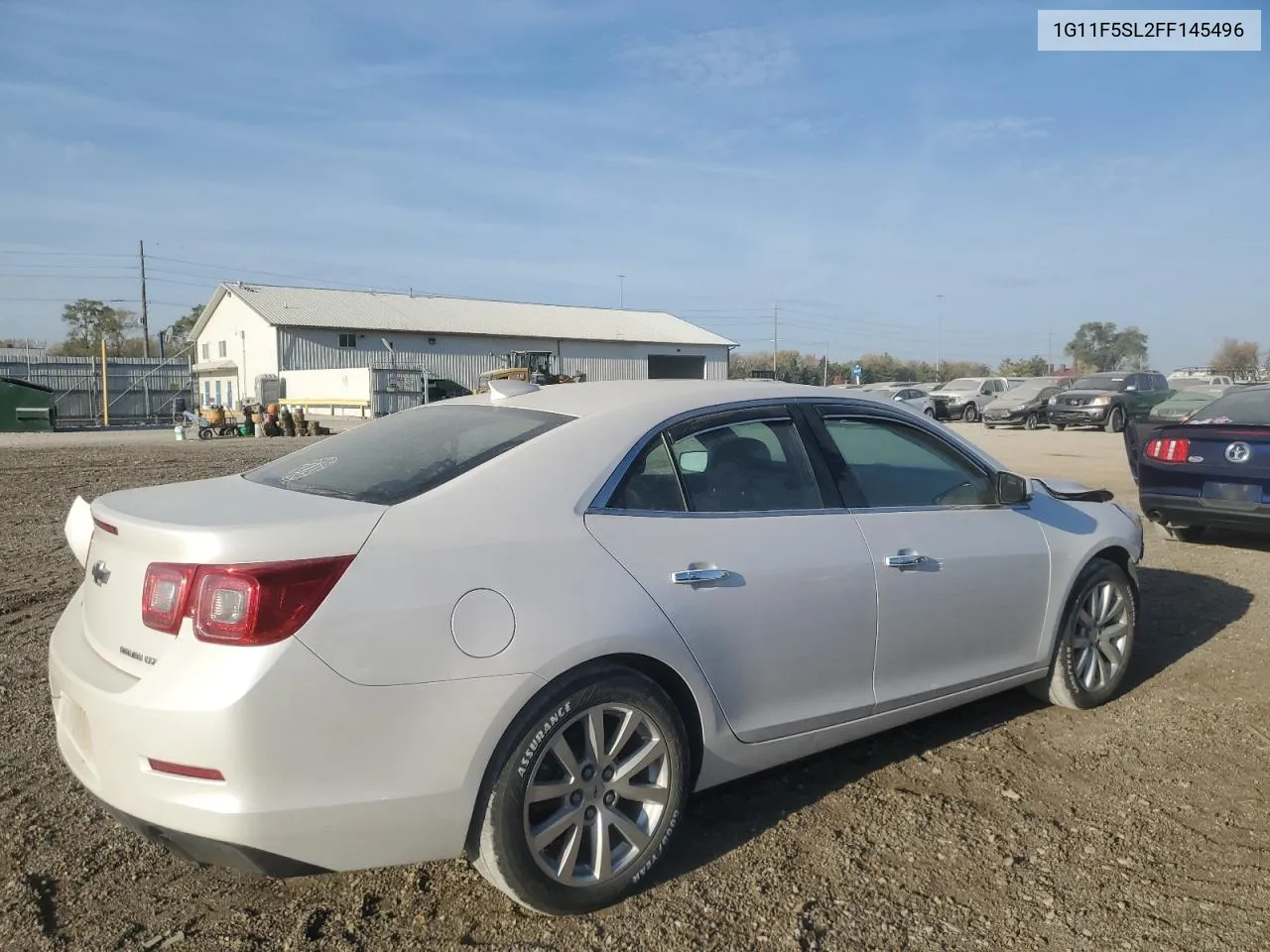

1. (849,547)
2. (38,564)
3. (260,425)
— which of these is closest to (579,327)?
(260,425)

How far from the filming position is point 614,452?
10.3 ft

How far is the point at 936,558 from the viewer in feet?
12.2

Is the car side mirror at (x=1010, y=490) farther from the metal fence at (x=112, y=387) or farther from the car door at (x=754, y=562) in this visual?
the metal fence at (x=112, y=387)

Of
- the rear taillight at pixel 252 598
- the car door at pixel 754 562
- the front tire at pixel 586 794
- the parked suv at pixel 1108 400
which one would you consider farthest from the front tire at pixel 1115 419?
the rear taillight at pixel 252 598

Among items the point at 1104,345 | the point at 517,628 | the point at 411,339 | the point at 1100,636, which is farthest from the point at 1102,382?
the point at 1104,345

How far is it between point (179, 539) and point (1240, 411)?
26.9ft

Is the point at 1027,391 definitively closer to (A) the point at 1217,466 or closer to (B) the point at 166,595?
(A) the point at 1217,466

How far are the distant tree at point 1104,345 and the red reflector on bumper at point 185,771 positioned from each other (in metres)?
98.0

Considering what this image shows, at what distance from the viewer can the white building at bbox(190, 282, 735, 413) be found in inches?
1861

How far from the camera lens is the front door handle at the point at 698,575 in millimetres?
2992

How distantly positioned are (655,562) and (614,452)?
392 millimetres

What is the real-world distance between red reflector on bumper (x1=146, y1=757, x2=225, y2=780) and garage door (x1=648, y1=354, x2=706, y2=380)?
186 ft

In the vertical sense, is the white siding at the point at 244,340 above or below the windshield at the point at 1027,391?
above

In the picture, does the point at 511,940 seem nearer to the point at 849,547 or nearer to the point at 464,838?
the point at 464,838
